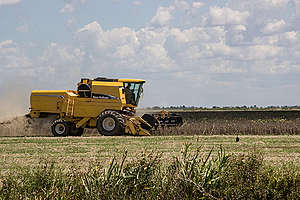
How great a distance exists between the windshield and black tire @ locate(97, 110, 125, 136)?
1.30 metres

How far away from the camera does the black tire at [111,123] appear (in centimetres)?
2328

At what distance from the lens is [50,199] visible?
732 cm

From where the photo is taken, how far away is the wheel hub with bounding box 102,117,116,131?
923 inches

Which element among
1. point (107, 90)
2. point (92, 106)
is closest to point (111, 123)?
point (92, 106)

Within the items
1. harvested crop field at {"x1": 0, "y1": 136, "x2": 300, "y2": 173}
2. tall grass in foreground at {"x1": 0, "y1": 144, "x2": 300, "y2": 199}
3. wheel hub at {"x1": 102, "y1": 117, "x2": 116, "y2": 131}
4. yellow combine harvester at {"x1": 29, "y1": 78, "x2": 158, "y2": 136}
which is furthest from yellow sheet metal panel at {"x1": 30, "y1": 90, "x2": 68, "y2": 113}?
tall grass in foreground at {"x1": 0, "y1": 144, "x2": 300, "y2": 199}

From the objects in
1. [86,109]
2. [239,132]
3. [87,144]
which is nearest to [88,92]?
[86,109]

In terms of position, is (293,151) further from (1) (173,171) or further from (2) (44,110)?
(2) (44,110)

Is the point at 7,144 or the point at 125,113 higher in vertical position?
the point at 125,113

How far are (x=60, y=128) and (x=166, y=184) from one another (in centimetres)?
1748

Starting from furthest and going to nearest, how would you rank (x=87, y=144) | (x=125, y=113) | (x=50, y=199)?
(x=125, y=113) < (x=87, y=144) < (x=50, y=199)

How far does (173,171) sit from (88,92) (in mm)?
17000

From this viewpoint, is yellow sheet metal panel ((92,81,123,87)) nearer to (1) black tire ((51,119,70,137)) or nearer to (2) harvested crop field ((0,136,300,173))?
(1) black tire ((51,119,70,137))

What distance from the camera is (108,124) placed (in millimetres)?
23562

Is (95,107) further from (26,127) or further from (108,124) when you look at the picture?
(26,127)
